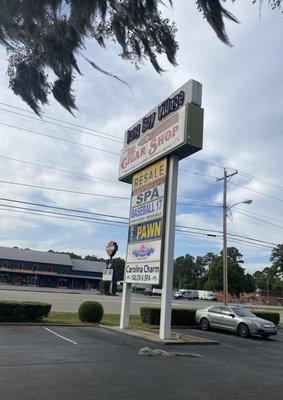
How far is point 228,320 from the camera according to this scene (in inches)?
882

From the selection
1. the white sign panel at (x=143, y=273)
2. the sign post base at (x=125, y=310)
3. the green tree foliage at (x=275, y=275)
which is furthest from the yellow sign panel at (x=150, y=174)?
the green tree foliage at (x=275, y=275)

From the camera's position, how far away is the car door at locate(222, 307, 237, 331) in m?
22.1

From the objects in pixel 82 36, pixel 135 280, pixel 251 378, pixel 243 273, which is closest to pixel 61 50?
pixel 82 36

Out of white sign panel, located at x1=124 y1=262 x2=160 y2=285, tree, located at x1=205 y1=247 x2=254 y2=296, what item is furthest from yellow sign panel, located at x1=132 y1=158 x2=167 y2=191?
tree, located at x1=205 y1=247 x2=254 y2=296

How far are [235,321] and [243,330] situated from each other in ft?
2.16

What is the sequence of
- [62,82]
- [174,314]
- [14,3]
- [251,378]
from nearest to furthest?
[14,3] → [62,82] → [251,378] → [174,314]

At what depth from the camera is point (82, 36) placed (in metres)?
6.31

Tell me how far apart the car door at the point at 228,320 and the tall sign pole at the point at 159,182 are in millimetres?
5370

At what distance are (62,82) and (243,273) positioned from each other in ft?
360

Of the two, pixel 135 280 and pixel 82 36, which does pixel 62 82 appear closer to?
pixel 82 36

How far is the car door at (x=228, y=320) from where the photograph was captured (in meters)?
22.1

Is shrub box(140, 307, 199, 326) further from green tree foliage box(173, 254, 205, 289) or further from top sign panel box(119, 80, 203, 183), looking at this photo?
green tree foliage box(173, 254, 205, 289)

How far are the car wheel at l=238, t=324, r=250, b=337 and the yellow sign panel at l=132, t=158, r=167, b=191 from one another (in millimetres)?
7925

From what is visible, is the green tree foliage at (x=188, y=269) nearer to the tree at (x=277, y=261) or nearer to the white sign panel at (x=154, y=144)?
the tree at (x=277, y=261)
